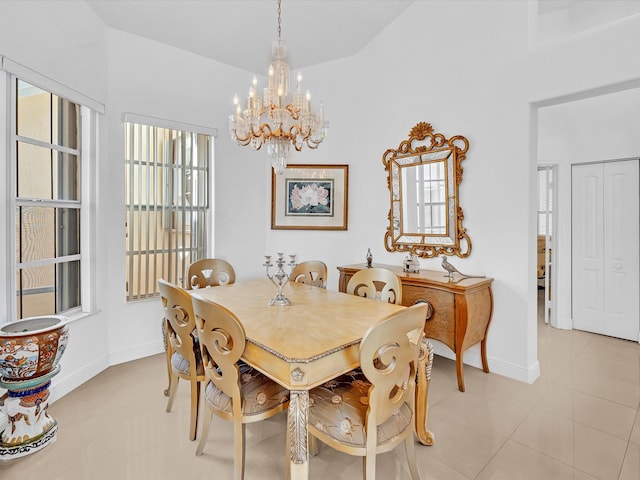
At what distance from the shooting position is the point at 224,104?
3801 millimetres

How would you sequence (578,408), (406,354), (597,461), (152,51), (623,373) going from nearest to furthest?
(406,354), (597,461), (578,408), (623,373), (152,51)

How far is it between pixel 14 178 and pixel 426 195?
3.34m

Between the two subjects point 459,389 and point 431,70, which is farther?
point 431,70

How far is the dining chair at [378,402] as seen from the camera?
4.21ft

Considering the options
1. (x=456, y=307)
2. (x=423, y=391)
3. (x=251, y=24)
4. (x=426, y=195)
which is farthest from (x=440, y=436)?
A: (x=251, y=24)

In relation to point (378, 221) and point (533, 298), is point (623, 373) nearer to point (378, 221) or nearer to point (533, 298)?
point (533, 298)

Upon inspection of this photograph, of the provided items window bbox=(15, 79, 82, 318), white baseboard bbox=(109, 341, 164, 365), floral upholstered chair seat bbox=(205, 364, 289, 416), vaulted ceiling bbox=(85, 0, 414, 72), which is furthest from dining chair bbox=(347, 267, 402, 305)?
vaulted ceiling bbox=(85, 0, 414, 72)

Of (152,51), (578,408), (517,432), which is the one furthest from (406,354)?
(152,51)

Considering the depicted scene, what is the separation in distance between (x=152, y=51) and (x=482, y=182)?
11.3 ft

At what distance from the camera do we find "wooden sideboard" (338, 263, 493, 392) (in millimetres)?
2586

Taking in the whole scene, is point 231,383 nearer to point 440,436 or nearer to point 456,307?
point 440,436

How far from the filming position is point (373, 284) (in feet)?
8.12

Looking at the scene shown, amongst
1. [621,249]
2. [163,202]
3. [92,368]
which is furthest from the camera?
[621,249]

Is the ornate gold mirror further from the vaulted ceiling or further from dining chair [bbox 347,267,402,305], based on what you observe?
the vaulted ceiling
